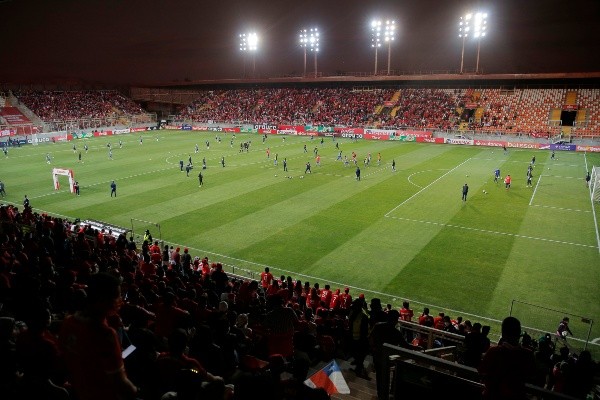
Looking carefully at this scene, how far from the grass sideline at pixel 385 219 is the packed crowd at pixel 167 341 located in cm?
610

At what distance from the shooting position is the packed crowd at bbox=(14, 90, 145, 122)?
78.6m

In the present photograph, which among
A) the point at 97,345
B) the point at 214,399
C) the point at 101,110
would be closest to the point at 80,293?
the point at 97,345

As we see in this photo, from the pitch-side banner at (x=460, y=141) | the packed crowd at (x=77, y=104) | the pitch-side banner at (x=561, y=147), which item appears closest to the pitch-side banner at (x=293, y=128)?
the pitch-side banner at (x=460, y=141)

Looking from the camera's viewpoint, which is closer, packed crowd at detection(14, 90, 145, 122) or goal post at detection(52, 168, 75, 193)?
goal post at detection(52, 168, 75, 193)

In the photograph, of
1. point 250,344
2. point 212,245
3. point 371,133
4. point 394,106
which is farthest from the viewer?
point 394,106

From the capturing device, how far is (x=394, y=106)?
76875mm

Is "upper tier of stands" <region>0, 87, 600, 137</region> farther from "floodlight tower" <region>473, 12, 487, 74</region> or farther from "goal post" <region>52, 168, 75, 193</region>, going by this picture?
"goal post" <region>52, 168, 75, 193</region>

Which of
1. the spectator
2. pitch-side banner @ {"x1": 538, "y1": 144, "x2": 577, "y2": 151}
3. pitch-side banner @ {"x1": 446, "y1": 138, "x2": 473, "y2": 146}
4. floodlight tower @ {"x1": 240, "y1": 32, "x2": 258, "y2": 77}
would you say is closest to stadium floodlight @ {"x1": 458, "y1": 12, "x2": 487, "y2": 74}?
pitch-side banner @ {"x1": 446, "y1": 138, "x2": 473, "y2": 146}

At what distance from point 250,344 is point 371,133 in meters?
62.3

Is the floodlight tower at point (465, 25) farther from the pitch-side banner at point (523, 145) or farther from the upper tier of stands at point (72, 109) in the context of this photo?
the upper tier of stands at point (72, 109)

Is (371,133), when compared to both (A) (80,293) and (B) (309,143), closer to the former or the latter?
(B) (309,143)

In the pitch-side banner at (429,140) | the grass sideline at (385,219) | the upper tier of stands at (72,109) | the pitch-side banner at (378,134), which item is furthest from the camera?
the upper tier of stands at (72,109)

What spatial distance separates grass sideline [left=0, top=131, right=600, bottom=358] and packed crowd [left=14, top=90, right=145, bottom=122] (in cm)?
3571

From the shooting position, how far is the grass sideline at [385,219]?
17000 millimetres
